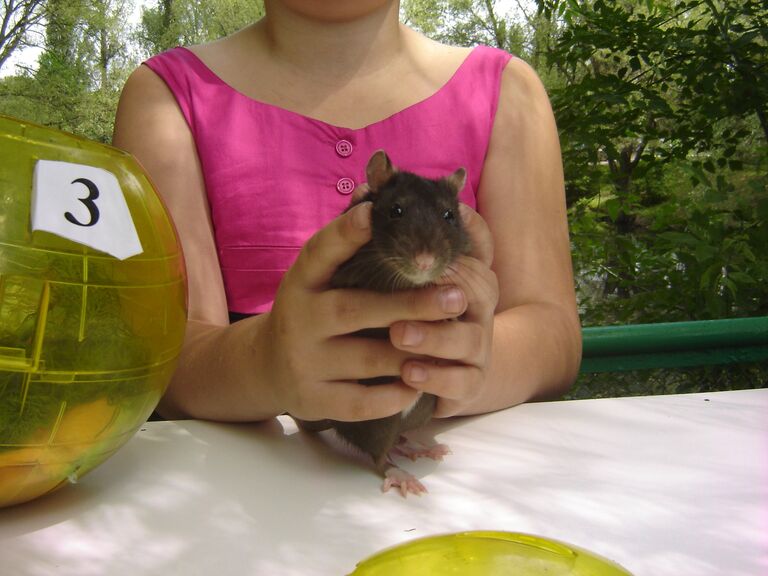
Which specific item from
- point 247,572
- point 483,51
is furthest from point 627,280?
point 247,572

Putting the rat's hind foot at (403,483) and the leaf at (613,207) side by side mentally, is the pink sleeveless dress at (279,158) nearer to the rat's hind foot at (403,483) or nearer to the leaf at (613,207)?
the rat's hind foot at (403,483)

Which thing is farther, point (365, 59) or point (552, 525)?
point (365, 59)

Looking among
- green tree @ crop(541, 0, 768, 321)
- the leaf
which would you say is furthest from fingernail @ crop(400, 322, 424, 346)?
the leaf

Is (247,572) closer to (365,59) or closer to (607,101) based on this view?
(365,59)

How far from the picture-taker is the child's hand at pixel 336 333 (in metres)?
0.74

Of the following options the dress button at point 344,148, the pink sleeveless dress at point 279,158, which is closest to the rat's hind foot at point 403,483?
the pink sleeveless dress at point 279,158

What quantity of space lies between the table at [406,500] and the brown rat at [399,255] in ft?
0.11

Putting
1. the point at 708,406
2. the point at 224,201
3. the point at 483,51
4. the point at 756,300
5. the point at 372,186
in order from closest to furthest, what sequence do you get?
the point at 372,186
the point at 708,406
the point at 224,201
the point at 483,51
the point at 756,300

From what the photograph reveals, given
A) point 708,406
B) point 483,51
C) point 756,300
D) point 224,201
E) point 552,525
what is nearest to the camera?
point 552,525

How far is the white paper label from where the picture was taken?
1.95 feet

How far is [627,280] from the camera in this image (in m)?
2.77

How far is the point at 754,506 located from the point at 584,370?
3.23ft

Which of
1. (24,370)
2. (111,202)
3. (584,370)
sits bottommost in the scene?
(584,370)

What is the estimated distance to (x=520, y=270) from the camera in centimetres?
137
